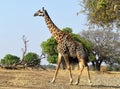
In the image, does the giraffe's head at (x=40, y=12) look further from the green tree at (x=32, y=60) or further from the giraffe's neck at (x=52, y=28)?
the green tree at (x=32, y=60)

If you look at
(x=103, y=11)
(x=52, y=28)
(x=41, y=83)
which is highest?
(x=103, y=11)

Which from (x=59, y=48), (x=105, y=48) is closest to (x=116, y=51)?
(x=105, y=48)

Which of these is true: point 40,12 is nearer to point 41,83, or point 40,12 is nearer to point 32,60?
point 41,83

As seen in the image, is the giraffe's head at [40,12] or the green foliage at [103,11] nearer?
the giraffe's head at [40,12]

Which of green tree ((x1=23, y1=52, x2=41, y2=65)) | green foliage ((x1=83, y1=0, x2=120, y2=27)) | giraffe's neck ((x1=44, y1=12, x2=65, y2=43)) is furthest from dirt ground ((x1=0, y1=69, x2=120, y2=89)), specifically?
green foliage ((x1=83, y1=0, x2=120, y2=27))

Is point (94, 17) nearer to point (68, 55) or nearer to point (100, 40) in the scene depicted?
point (68, 55)

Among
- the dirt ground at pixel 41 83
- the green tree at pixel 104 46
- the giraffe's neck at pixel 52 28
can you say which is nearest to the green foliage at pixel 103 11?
the dirt ground at pixel 41 83

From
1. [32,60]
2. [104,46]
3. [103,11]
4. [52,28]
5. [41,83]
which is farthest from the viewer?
[104,46]

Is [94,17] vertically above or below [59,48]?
above

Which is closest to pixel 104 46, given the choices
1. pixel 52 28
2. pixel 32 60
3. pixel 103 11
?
pixel 32 60

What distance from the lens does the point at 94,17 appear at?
87.5ft

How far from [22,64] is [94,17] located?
18.4 ft

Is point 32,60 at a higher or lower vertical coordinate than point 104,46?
lower

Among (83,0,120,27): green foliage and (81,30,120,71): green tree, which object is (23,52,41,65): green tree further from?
(81,30,120,71): green tree
